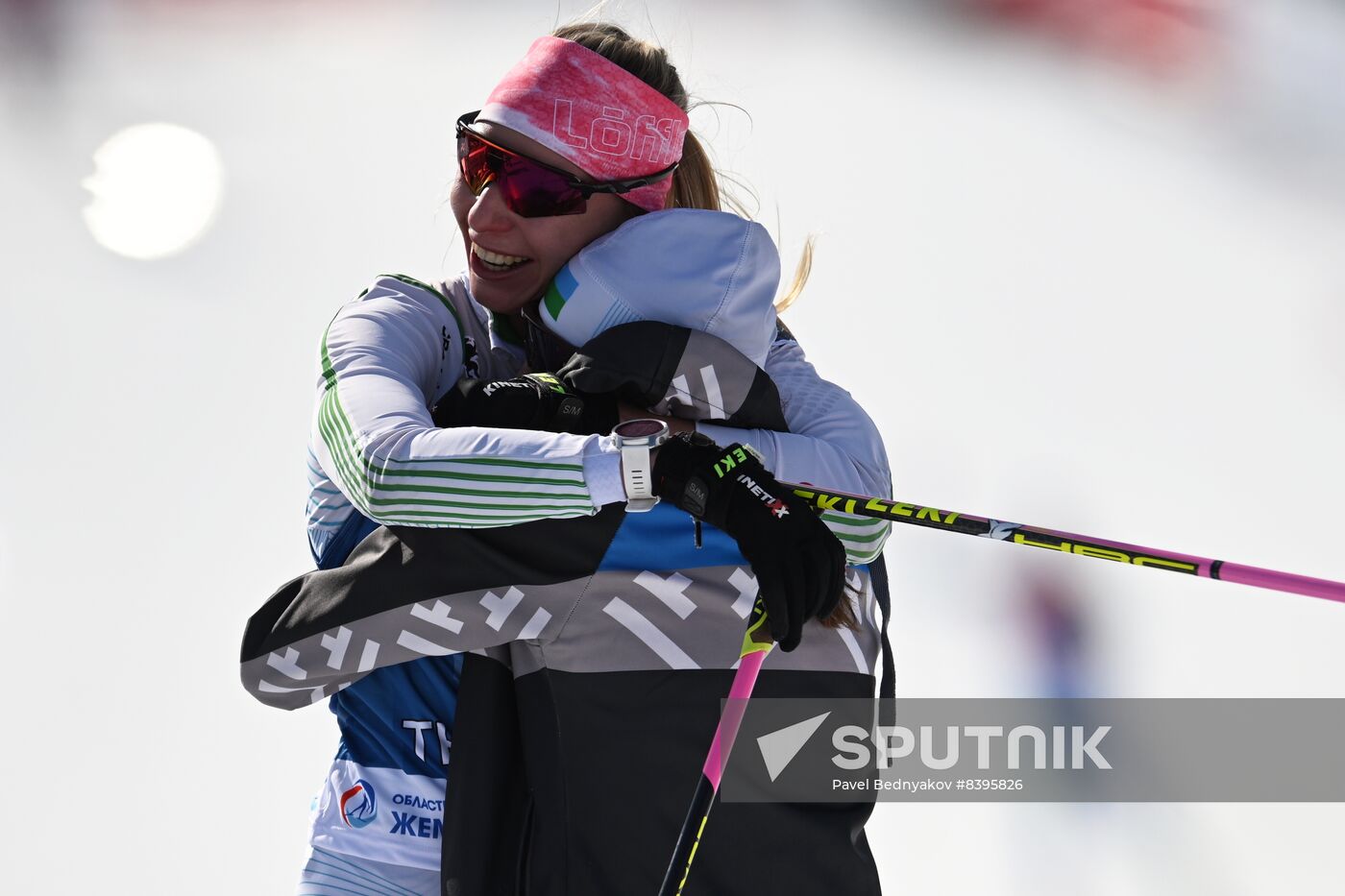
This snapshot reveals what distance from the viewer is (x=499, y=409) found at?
153 cm

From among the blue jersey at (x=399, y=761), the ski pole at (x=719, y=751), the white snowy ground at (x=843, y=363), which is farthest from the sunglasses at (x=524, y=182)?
the white snowy ground at (x=843, y=363)

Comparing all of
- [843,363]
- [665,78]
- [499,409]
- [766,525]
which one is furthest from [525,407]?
[843,363]

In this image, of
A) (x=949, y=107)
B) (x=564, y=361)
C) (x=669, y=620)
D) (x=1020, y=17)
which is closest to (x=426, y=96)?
(x=949, y=107)

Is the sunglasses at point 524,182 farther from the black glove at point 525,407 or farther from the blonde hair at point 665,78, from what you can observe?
the black glove at point 525,407

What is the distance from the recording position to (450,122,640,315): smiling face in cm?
182

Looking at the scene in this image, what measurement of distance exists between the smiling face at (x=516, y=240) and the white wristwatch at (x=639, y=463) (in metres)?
0.50

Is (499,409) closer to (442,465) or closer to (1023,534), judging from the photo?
(442,465)

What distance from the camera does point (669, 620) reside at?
5.11 ft

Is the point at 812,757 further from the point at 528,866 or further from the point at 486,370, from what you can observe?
the point at 486,370

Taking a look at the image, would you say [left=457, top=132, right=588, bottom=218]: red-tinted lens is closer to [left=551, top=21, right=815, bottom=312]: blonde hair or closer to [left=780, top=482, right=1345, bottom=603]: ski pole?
[left=551, top=21, right=815, bottom=312]: blonde hair

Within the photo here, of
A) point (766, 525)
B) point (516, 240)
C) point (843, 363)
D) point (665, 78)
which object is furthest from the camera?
point (843, 363)

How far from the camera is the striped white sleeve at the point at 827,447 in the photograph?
157cm

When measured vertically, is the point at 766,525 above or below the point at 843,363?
below

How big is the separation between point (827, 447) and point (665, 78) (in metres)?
0.70
